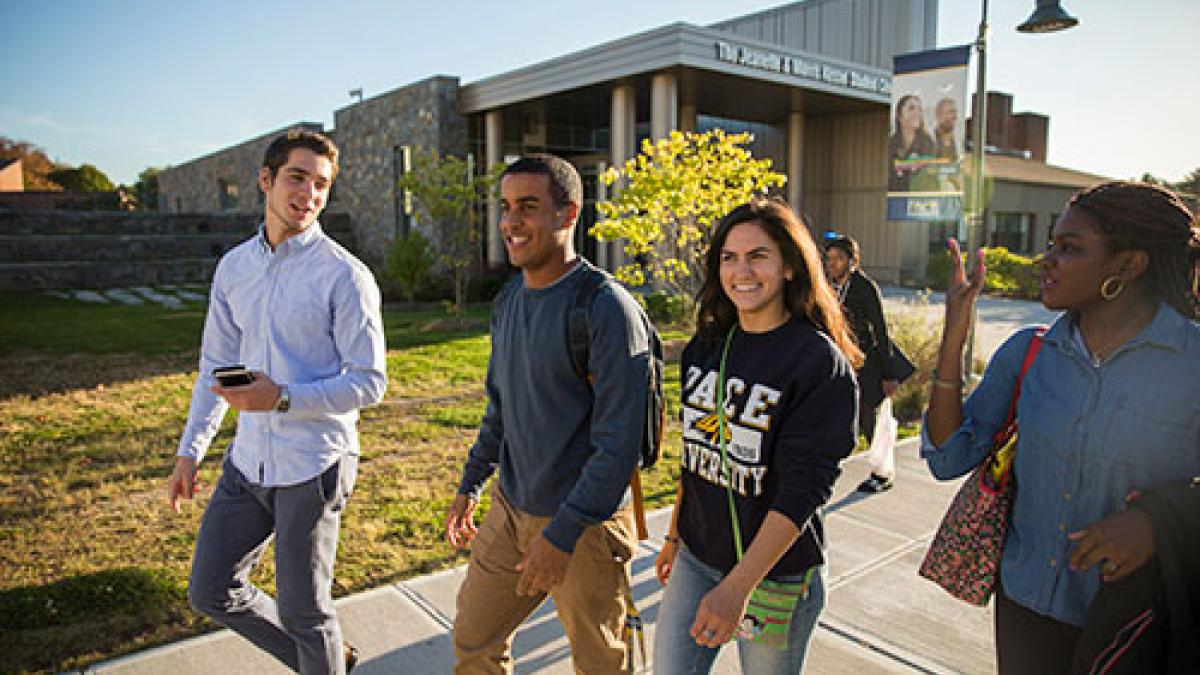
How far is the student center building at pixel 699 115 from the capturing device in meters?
19.9

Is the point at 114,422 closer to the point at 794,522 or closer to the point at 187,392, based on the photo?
the point at 187,392

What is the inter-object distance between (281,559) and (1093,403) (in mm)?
2427

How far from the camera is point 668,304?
13.7m

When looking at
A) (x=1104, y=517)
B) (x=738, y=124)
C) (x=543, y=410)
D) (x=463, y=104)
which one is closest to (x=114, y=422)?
(x=543, y=410)

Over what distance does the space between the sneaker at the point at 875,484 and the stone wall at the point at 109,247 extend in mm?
22155

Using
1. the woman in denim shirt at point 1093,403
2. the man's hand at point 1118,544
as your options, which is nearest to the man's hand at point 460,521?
the woman in denim shirt at point 1093,403

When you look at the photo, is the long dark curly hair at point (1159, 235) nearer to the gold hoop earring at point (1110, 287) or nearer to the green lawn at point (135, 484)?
the gold hoop earring at point (1110, 287)

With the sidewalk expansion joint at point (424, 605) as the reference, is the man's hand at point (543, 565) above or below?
above

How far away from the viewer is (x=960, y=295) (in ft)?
6.91

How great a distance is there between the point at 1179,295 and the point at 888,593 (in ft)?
8.26

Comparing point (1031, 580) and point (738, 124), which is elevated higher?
point (738, 124)

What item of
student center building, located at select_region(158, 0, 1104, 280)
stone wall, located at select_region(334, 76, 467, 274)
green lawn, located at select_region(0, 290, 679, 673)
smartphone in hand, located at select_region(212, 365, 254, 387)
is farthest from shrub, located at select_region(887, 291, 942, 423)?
stone wall, located at select_region(334, 76, 467, 274)

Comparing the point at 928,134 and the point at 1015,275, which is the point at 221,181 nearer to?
the point at 1015,275

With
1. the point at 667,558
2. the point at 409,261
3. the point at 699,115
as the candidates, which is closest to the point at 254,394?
the point at 667,558
